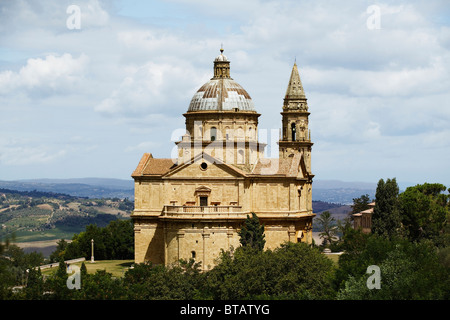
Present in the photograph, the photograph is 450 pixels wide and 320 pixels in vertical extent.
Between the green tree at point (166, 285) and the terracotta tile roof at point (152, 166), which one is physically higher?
the terracotta tile roof at point (152, 166)

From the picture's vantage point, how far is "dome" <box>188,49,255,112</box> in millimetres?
83875

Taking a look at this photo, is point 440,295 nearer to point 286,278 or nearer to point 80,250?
point 286,278

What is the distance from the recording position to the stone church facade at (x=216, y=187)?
7775 centimetres

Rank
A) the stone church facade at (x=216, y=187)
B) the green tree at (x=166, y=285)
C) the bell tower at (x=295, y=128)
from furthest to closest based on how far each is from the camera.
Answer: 1. the bell tower at (x=295, y=128)
2. the stone church facade at (x=216, y=187)
3. the green tree at (x=166, y=285)

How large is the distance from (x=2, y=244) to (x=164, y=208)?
40.1 m

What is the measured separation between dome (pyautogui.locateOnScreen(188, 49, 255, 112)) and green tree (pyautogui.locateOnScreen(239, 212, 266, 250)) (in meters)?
11.7

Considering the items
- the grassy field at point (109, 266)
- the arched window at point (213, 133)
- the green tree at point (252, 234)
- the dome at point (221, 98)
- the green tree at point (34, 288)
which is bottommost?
the grassy field at point (109, 266)

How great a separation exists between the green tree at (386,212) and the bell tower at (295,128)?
27.0 ft

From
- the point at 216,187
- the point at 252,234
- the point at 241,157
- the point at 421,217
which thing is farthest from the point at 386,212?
the point at 216,187

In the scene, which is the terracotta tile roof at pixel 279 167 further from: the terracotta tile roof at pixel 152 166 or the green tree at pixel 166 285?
the green tree at pixel 166 285

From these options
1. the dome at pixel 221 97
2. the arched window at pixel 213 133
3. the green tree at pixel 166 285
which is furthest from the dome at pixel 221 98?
the green tree at pixel 166 285

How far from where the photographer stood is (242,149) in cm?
8306

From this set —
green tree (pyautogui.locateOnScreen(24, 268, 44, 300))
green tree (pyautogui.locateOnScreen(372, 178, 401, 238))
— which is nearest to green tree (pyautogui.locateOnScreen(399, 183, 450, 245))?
green tree (pyautogui.locateOnScreen(372, 178, 401, 238))
